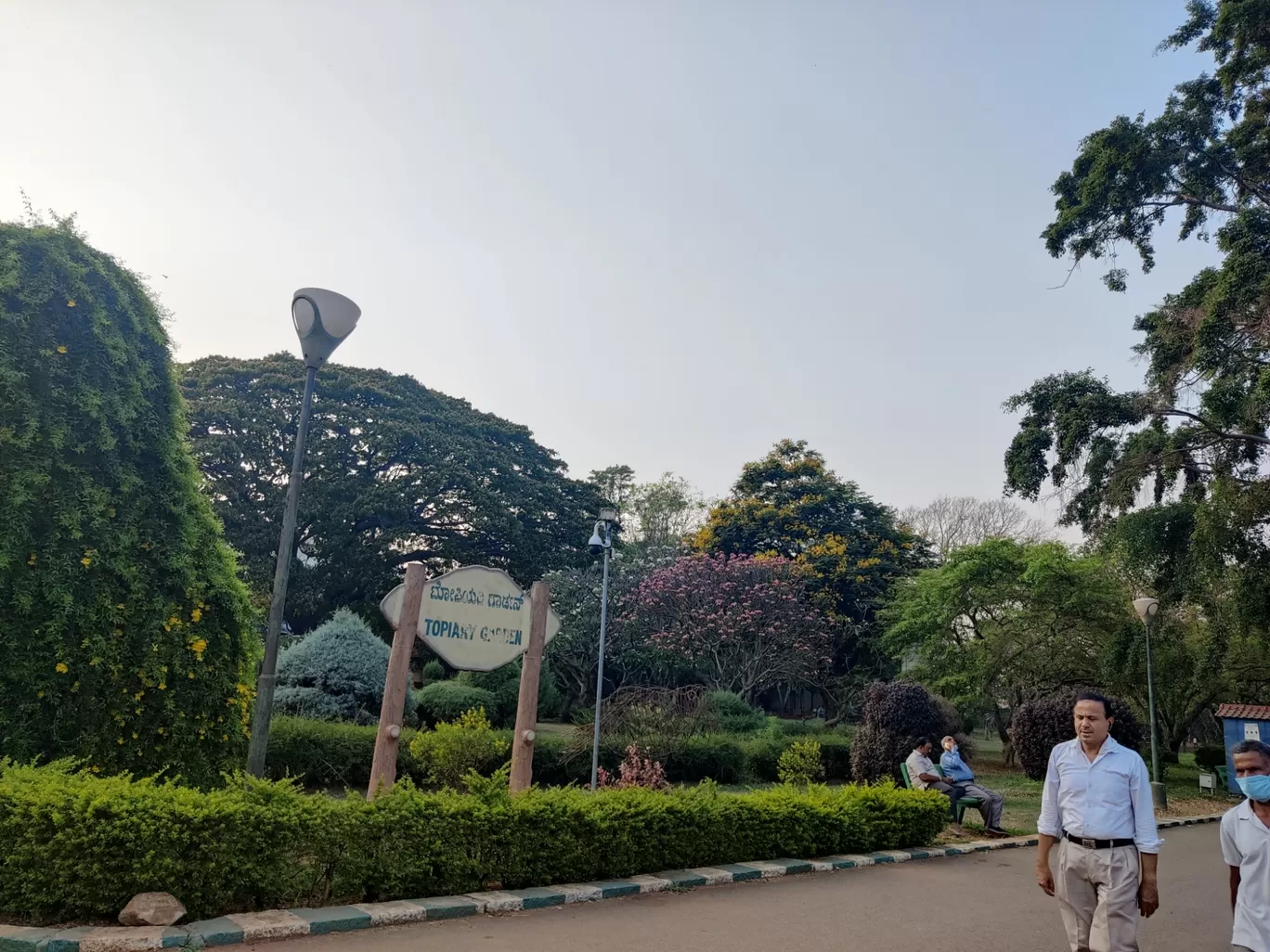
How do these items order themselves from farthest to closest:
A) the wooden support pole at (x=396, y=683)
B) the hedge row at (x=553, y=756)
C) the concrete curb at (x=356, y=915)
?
the hedge row at (x=553, y=756)
the wooden support pole at (x=396, y=683)
the concrete curb at (x=356, y=915)

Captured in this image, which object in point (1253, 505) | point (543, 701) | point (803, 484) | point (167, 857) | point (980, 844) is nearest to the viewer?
point (167, 857)

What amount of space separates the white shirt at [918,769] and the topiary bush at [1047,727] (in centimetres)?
613

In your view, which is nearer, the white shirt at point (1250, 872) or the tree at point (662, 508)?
the white shirt at point (1250, 872)

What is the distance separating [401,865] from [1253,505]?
16410 mm

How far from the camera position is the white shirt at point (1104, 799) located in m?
4.03

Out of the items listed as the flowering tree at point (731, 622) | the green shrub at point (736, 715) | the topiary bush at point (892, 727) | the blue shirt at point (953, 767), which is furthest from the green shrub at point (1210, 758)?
the blue shirt at point (953, 767)

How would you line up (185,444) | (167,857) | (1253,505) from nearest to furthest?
(167,857) → (185,444) → (1253,505)

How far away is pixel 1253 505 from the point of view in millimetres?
15773

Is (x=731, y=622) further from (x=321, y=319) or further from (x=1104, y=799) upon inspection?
(x=1104, y=799)

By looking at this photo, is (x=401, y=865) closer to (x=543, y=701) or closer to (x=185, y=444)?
(x=185, y=444)

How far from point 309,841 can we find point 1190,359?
15780 millimetres

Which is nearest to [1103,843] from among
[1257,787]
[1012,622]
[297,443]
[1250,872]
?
[1250,872]

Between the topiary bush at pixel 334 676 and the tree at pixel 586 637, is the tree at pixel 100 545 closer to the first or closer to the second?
the topiary bush at pixel 334 676

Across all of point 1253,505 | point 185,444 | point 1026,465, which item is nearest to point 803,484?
point 1026,465
